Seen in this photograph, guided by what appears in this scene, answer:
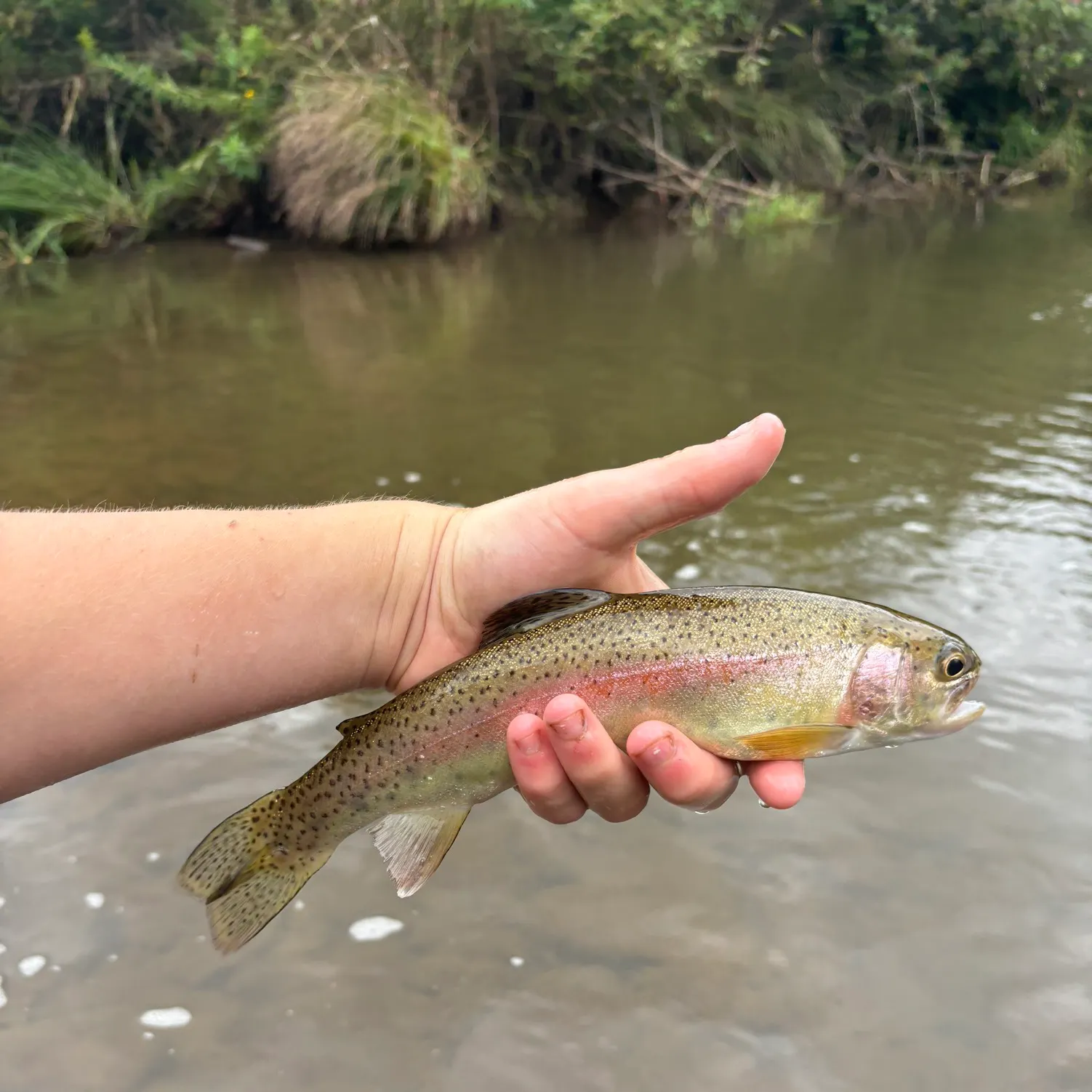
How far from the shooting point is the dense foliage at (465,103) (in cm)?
1499

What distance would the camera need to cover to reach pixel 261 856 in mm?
2281

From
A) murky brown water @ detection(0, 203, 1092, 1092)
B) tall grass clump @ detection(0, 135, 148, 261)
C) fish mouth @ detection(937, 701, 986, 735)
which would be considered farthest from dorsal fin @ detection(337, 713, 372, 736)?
tall grass clump @ detection(0, 135, 148, 261)

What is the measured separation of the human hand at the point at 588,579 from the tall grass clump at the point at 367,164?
44.1 feet

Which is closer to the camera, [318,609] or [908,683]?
[908,683]

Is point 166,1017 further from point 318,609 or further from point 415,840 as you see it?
point 318,609

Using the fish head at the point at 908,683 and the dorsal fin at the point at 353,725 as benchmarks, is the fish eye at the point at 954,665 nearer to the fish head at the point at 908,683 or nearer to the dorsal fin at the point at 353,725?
the fish head at the point at 908,683

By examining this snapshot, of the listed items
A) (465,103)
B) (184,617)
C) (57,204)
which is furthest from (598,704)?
(465,103)

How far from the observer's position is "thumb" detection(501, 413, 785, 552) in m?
2.17

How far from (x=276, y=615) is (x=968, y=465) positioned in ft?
18.6

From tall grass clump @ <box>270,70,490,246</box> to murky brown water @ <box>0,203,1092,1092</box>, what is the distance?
25.5 feet

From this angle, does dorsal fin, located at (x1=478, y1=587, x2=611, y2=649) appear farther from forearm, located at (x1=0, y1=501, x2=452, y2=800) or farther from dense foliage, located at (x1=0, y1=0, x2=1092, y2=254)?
dense foliage, located at (x1=0, y1=0, x2=1092, y2=254)

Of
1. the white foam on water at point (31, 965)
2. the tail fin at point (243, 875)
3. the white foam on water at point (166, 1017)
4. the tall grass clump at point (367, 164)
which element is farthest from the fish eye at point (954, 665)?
the tall grass clump at point (367, 164)

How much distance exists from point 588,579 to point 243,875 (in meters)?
1.17

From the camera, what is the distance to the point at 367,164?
14.5 meters
